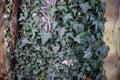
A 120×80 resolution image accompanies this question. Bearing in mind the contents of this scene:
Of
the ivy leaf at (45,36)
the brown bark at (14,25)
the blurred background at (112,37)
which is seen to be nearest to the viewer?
the ivy leaf at (45,36)

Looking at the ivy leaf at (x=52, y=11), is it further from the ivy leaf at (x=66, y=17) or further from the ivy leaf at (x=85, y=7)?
the ivy leaf at (x=85, y=7)

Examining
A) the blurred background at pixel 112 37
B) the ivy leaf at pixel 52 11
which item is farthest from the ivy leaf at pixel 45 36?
the blurred background at pixel 112 37

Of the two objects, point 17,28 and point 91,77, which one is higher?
point 17,28

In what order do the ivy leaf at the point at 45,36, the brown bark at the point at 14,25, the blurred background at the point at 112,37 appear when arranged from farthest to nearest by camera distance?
the blurred background at the point at 112,37
the brown bark at the point at 14,25
the ivy leaf at the point at 45,36

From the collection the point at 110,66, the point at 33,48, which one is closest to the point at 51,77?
the point at 33,48

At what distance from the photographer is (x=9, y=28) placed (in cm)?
216

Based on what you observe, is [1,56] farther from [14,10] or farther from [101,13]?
[101,13]

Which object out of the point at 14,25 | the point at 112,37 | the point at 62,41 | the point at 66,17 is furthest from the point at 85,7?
the point at 112,37

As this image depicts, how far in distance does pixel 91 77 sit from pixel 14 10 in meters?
0.90

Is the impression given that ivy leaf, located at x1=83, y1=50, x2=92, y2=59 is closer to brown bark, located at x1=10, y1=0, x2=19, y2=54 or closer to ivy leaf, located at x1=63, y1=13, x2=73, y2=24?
ivy leaf, located at x1=63, y1=13, x2=73, y2=24

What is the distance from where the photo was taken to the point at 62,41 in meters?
1.95

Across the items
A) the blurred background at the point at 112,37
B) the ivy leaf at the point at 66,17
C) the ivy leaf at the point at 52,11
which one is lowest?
the blurred background at the point at 112,37

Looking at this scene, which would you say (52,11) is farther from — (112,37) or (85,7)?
(112,37)

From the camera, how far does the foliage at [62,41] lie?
1.96m
